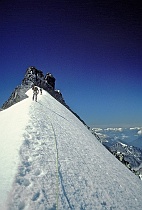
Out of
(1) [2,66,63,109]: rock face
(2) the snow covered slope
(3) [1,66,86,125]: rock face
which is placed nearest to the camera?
(2) the snow covered slope

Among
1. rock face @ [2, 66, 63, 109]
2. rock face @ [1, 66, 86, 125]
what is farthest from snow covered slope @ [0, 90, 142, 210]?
rock face @ [2, 66, 63, 109]

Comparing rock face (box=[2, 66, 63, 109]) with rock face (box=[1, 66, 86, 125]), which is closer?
rock face (box=[1, 66, 86, 125])

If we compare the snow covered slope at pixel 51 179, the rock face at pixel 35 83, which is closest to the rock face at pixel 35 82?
the rock face at pixel 35 83

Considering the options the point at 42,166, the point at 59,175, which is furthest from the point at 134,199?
the point at 42,166

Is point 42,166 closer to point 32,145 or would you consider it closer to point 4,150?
point 32,145

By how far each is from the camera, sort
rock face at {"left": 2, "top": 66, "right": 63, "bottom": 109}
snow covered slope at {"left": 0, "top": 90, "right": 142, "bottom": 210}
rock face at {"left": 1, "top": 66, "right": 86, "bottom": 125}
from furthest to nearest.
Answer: rock face at {"left": 2, "top": 66, "right": 63, "bottom": 109} → rock face at {"left": 1, "top": 66, "right": 86, "bottom": 125} → snow covered slope at {"left": 0, "top": 90, "right": 142, "bottom": 210}

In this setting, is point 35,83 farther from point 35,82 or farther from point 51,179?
point 51,179

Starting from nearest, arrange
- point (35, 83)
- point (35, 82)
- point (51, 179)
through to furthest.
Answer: point (51, 179)
point (35, 83)
point (35, 82)

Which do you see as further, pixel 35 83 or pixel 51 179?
pixel 35 83

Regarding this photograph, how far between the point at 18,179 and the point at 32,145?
4021mm

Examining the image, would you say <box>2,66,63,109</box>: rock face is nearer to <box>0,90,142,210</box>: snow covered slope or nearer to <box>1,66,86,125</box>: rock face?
<box>1,66,86,125</box>: rock face

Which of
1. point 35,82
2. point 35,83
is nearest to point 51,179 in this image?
point 35,83

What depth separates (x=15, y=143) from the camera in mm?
12969

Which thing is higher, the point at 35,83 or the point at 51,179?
the point at 35,83
